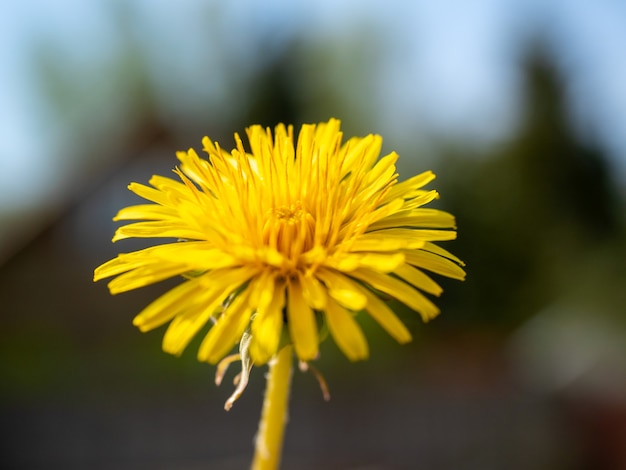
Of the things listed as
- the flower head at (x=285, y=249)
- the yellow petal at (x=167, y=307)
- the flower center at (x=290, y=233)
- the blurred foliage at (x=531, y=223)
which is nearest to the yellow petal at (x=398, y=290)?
the flower head at (x=285, y=249)

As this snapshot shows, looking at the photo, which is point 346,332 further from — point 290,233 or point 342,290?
point 290,233

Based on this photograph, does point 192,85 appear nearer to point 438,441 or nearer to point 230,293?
point 438,441

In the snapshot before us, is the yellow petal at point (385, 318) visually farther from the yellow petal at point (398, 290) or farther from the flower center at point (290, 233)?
the flower center at point (290, 233)

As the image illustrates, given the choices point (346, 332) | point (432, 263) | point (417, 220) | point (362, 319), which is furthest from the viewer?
point (362, 319)

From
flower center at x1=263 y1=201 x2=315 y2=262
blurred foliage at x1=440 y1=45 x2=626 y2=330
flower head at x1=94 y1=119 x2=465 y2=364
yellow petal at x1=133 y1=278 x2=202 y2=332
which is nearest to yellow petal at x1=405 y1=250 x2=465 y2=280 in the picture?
flower head at x1=94 y1=119 x2=465 y2=364

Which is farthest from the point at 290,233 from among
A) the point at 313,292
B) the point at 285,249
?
the point at 313,292

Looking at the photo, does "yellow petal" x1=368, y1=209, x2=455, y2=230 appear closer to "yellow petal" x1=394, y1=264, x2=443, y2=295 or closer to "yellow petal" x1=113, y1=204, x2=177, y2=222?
"yellow petal" x1=394, y1=264, x2=443, y2=295

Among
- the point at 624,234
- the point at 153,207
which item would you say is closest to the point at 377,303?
the point at 153,207
